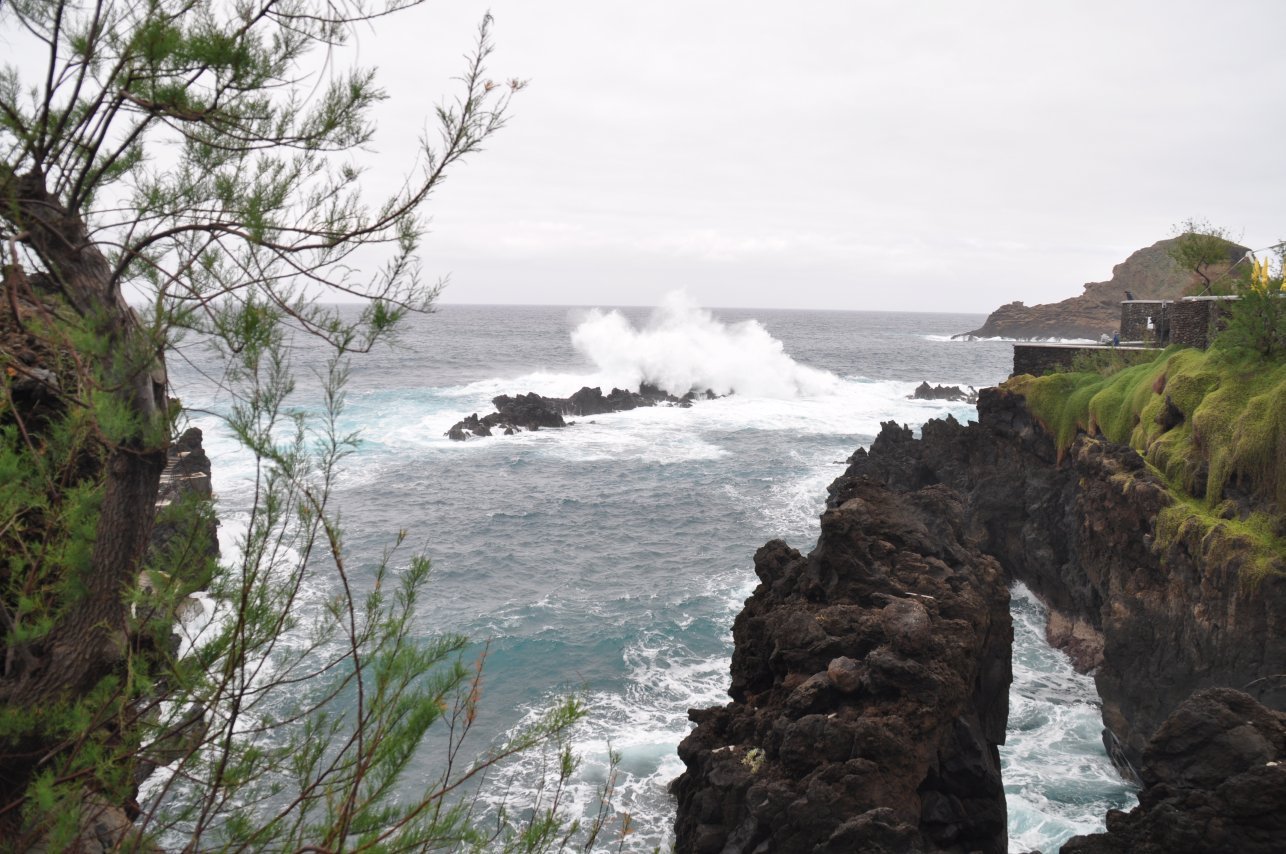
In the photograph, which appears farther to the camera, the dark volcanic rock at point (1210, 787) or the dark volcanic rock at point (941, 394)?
the dark volcanic rock at point (941, 394)

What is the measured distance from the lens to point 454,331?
119m

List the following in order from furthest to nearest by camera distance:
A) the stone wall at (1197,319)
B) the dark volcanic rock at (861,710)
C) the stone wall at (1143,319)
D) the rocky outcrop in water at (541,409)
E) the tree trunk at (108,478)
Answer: the rocky outcrop in water at (541,409), the stone wall at (1143,319), the stone wall at (1197,319), the dark volcanic rock at (861,710), the tree trunk at (108,478)

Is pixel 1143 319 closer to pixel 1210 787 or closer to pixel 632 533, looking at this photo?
pixel 632 533

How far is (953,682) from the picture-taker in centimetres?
894

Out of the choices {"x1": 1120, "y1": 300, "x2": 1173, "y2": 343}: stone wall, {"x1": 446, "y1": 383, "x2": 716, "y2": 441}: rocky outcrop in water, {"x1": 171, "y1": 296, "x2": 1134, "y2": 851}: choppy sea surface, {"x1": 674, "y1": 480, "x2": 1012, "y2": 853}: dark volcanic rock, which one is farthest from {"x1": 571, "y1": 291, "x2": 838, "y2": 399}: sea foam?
{"x1": 674, "y1": 480, "x2": 1012, "y2": 853}: dark volcanic rock

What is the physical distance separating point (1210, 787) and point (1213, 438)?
8664 millimetres

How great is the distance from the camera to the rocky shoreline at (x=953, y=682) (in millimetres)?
7328

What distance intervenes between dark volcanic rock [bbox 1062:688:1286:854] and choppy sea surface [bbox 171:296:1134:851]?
4.61 meters

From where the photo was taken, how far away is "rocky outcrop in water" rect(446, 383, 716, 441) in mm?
41781

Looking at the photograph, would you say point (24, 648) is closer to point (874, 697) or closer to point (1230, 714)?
point (874, 697)

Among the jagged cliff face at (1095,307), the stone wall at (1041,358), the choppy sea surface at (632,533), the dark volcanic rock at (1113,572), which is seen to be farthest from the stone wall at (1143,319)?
the jagged cliff face at (1095,307)

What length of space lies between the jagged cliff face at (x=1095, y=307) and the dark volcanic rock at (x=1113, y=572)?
83.7 metres

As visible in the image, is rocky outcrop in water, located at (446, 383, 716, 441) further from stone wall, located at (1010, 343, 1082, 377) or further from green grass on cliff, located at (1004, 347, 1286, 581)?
green grass on cliff, located at (1004, 347, 1286, 581)

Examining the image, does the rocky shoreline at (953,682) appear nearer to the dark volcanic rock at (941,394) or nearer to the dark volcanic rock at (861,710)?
the dark volcanic rock at (861,710)
